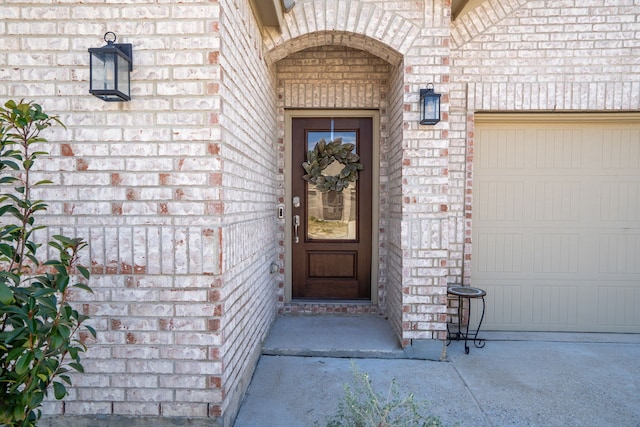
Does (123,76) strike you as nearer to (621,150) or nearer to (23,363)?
(23,363)

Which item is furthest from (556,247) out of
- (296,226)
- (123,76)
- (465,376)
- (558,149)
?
(123,76)

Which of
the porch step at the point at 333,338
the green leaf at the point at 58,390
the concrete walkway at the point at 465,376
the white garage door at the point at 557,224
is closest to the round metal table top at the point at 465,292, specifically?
the white garage door at the point at 557,224

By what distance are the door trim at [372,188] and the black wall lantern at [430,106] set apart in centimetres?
95

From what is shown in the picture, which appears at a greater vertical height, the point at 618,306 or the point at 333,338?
the point at 618,306

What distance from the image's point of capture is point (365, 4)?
2943mm

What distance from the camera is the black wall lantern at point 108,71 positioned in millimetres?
1880

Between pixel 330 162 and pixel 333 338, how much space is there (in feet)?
5.99

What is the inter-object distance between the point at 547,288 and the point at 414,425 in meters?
2.51

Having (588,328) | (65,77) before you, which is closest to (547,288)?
(588,328)

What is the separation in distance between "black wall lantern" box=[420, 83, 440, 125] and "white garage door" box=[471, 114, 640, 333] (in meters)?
0.98

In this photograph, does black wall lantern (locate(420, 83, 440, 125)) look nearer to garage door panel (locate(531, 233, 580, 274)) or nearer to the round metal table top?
the round metal table top

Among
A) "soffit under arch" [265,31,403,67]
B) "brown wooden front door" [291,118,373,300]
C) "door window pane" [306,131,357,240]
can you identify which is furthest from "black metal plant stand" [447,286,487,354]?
"soffit under arch" [265,31,403,67]

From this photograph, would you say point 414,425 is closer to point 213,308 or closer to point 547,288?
point 213,308

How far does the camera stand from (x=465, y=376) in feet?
9.32
